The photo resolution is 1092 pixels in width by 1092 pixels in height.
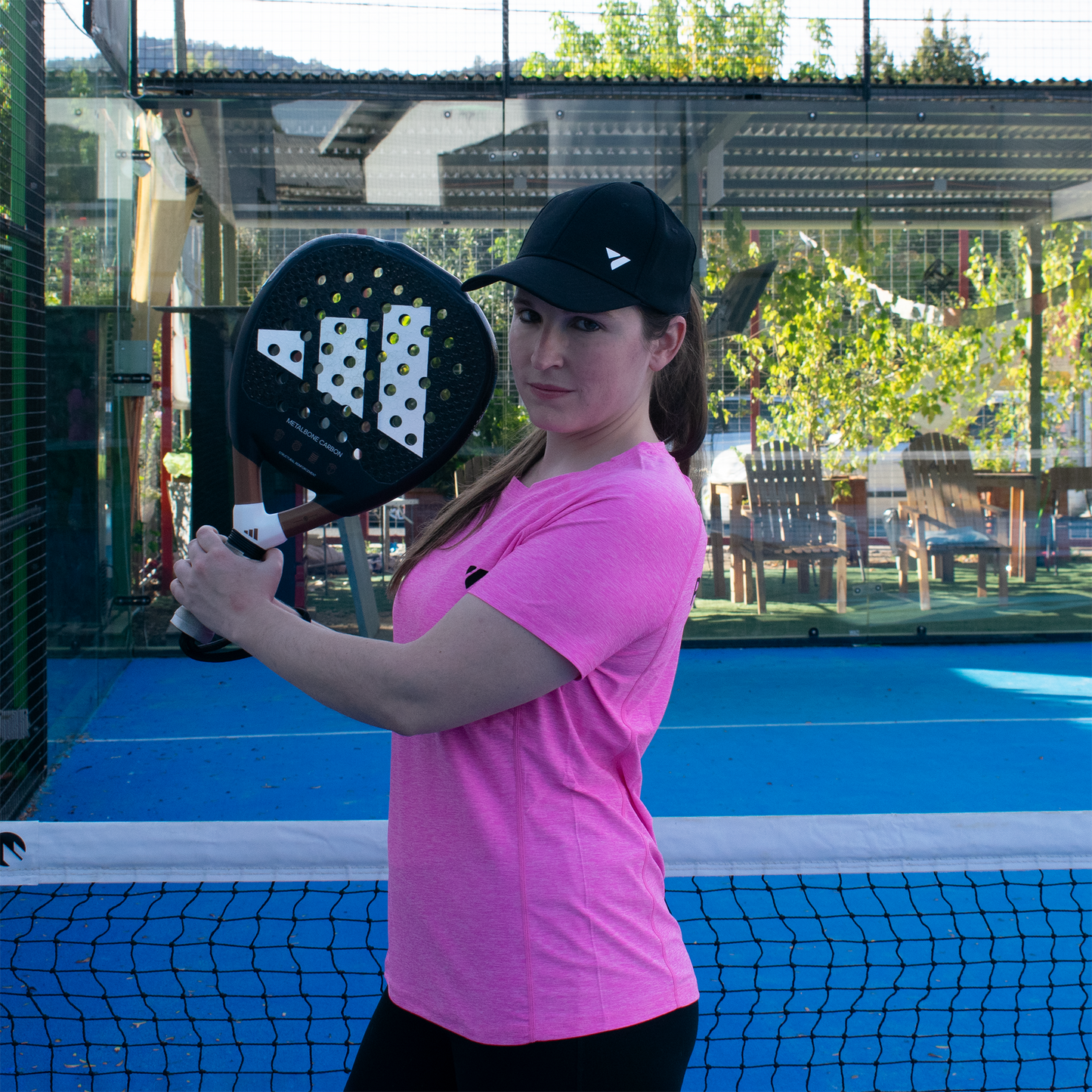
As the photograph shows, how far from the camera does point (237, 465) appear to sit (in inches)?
46.4

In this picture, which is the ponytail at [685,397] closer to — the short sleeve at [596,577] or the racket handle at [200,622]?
the short sleeve at [596,577]

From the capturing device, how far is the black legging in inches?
43.4

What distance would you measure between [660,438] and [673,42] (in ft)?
23.3

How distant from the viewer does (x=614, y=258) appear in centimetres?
114

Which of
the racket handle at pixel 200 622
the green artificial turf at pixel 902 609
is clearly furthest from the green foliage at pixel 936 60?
the racket handle at pixel 200 622

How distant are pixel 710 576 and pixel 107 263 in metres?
4.57

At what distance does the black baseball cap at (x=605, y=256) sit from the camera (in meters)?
1.13

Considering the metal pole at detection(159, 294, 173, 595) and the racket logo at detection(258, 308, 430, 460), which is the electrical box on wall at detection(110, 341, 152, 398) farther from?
the racket logo at detection(258, 308, 430, 460)

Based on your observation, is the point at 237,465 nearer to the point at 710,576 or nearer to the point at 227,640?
the point at 227,640

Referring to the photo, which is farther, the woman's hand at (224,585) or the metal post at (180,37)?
the metal post at (180,37)

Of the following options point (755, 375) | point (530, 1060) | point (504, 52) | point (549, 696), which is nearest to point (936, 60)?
point (755, 375)

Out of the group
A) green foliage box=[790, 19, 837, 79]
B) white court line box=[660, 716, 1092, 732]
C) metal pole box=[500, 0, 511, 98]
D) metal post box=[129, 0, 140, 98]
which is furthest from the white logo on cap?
green foliage box=[790, 19, 837, 79]

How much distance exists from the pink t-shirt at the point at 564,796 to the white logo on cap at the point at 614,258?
0.20 metres

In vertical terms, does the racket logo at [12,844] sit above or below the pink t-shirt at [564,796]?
below
